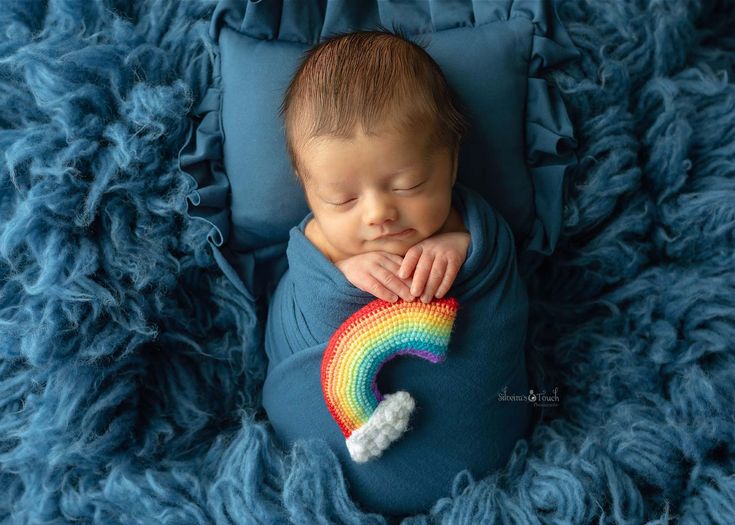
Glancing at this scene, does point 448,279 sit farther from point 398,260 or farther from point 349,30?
point 349,30

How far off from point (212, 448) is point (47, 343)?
0.87 ft

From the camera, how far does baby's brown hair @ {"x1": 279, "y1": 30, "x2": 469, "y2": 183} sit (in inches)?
36.4

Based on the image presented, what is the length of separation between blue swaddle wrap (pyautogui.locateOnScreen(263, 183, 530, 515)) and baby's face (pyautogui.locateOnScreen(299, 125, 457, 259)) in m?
0.06

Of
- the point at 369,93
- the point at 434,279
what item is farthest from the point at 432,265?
the point at 369,93

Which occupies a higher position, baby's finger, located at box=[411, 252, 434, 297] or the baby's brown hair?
the baby's brown hair

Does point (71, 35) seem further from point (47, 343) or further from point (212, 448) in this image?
point (212, 448)

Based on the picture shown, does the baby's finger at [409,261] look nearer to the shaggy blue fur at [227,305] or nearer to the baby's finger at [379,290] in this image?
the baby's finger at [379,290]

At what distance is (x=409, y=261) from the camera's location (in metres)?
0.97

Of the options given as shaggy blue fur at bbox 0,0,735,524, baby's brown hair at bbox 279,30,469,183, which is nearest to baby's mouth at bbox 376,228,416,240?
baby's brown hair at bbox 279,30,469,183

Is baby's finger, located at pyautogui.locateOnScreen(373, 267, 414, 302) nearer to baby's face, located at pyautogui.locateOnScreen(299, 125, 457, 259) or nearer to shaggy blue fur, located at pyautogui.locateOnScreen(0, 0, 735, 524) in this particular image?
baby's face, located at pyautogui.locateOnScreen(299, 125, 457, 259)

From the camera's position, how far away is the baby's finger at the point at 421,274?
0.96 m

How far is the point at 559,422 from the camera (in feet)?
3.65

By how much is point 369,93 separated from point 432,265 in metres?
0.23

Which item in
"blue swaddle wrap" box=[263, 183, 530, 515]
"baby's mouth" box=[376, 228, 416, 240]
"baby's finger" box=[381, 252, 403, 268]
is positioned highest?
"baby's mouth" box=[376, 228, 416, 240]
